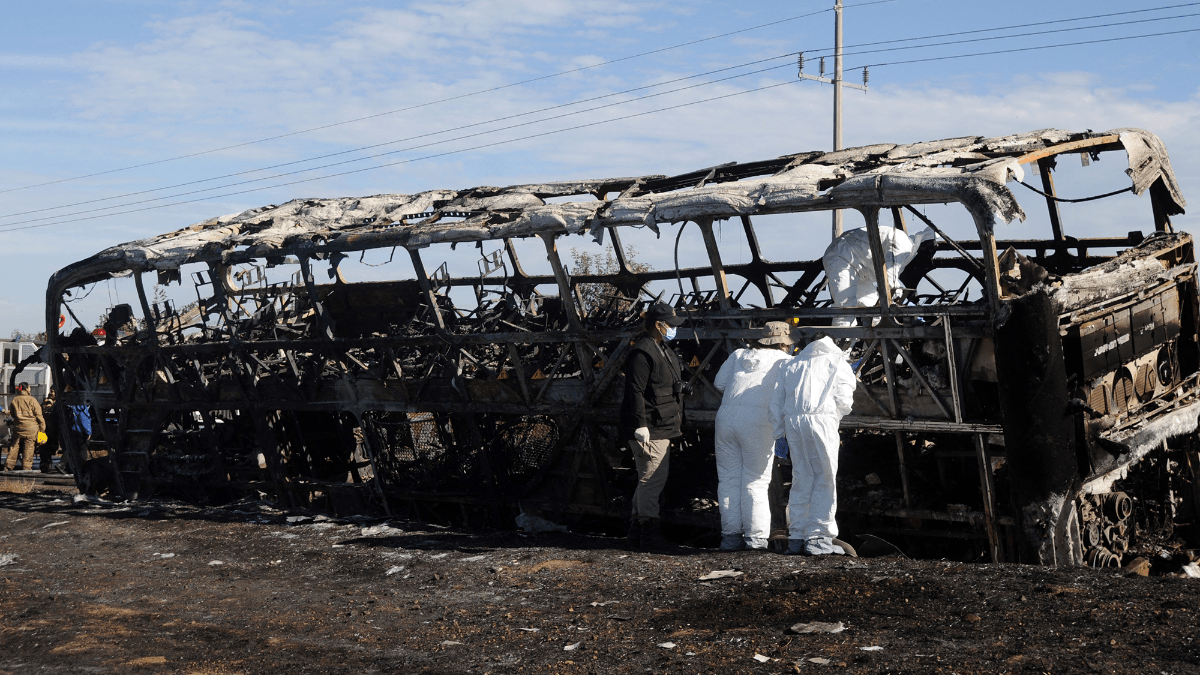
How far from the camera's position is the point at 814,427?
7.31 metres

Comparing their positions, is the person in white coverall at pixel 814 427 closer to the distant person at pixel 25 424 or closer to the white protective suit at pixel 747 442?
the white protective suit at pixel 747 442

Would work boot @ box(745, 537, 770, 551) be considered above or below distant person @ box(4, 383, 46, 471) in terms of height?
below

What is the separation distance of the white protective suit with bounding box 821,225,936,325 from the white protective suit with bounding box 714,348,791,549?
2.77 ft

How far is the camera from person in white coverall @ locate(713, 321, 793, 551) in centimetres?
770

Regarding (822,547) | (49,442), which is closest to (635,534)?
(822,547)

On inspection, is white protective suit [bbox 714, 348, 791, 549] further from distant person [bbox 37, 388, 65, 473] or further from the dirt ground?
distant person [bbox 37, 388, 65, 473]

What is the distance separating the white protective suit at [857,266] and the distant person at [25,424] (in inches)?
641

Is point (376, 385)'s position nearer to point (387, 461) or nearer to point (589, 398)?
point (387, 461)

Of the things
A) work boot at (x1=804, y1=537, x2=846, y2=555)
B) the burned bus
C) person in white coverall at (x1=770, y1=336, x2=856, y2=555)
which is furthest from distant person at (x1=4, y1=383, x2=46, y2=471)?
work boot at (x1=804, y1=537, x2=846, y2=555)

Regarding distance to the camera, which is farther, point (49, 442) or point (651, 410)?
point (49, 442)

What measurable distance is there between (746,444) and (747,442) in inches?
0.8

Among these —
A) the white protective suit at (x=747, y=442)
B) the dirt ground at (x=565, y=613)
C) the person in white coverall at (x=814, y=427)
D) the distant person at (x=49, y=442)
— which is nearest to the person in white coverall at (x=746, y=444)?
the white protective suit at (x=747, y=442)

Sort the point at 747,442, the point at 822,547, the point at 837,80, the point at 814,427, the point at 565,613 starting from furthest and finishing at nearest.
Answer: the point at 837,80 → the point at 747,442 → the point at 822,547 → the point at 814,427 → the point at 565,613

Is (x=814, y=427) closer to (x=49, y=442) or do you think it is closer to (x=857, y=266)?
(x=857, y=266)
